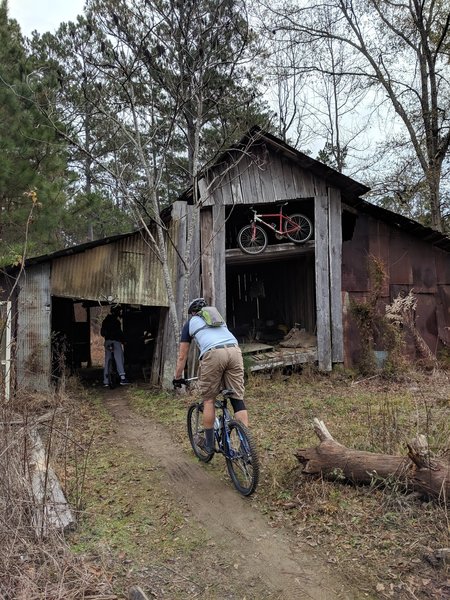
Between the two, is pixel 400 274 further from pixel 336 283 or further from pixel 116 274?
pixel 116 274

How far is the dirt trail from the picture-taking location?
3.12 metres

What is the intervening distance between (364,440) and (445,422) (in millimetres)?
1004

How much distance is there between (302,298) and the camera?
13.6m

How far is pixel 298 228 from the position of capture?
11.0 metres

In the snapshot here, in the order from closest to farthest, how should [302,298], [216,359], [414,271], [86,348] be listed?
[216,359], [414,271], [302,298], [86,348]

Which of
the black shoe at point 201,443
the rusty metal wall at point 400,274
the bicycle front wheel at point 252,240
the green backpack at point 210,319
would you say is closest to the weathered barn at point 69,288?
the bicycle front wheel at point 252,240

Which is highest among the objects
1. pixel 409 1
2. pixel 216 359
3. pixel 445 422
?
pixel 409 1

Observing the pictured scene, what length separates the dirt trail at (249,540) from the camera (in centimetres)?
312

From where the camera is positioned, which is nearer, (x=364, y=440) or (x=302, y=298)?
(x=364, y=440)

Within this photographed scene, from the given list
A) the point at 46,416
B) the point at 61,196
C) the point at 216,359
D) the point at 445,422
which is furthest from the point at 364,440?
the point at 61,196

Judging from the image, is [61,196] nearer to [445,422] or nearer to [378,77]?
[445,422]

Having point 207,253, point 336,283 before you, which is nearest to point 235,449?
point 207,253

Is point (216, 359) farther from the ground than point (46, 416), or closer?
farther from the ground

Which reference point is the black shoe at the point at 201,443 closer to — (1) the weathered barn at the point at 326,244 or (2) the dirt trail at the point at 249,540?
(2) the dirt trail at the point at 249,540
